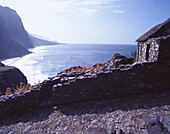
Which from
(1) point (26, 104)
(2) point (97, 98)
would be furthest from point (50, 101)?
(2) point (97, 98)

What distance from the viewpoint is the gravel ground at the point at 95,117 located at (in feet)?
11.6

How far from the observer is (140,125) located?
325 cm

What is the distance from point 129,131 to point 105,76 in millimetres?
2538

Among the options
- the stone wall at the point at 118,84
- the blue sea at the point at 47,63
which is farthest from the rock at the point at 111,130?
the blue sea at the point at 47,63

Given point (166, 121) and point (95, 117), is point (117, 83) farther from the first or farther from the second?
point (166, 121)

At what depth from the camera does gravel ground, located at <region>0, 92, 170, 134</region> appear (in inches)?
139

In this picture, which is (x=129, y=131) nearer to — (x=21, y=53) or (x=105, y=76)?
(x=105, y=76)

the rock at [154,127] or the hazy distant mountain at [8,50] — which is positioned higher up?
the hazy distant mountain at [8,50]

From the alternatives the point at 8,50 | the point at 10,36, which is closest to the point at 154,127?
the point at 8,50

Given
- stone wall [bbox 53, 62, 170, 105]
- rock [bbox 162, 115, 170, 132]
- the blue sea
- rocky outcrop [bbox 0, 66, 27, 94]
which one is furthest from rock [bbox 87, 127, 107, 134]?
rocky outcrop [bbox 0, 66, 27, 94]

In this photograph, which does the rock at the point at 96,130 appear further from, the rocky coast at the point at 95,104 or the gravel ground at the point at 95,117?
the gravel ground at the point at 95,117

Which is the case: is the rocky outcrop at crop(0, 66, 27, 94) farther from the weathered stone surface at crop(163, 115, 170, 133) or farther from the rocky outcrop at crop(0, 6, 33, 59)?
the rocky outcrop at crop(0, 6, 33, 59)

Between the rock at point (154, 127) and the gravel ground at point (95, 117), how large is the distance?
143mm

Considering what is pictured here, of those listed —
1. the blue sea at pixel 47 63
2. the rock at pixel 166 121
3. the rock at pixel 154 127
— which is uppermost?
the rock at pixel 166 121
